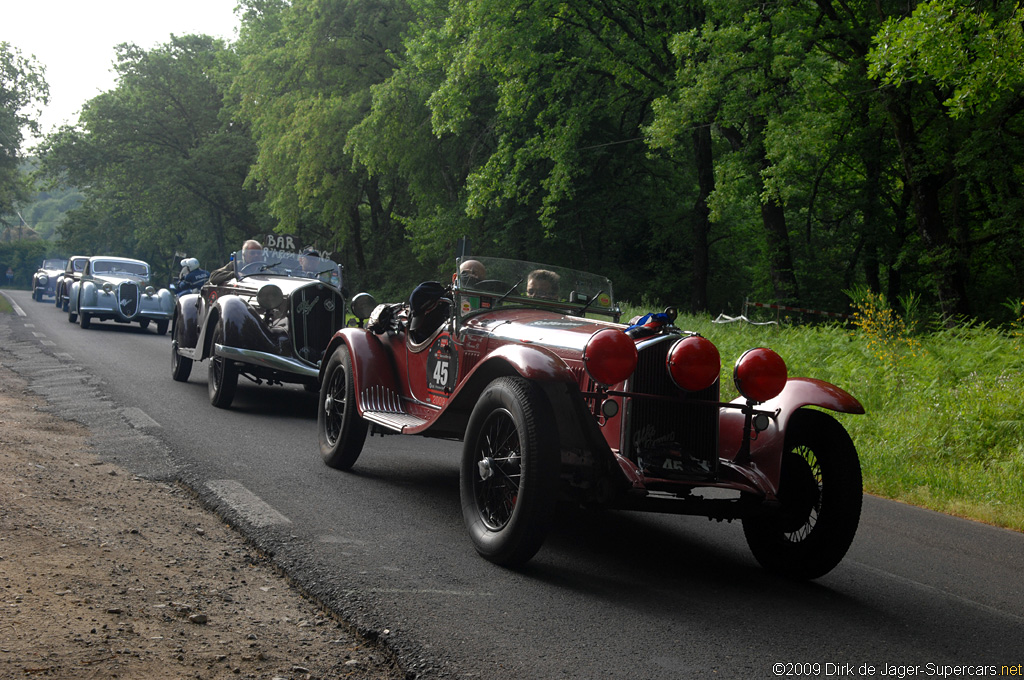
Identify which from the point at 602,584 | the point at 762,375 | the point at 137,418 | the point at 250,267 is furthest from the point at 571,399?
the point at 250,267

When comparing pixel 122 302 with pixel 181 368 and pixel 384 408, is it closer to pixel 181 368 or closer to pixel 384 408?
pixel 181 368

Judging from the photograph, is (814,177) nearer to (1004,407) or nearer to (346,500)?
(1004,407)

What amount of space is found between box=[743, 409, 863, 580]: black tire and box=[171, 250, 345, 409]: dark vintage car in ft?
19.1

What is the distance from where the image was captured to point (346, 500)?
5406mm

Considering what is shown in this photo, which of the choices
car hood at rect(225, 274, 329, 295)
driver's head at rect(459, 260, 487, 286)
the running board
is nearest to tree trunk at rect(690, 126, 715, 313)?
car hood at rect(225, 274, 329, 295)

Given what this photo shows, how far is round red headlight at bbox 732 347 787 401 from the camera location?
4387 millimetres

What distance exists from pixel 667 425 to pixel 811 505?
32.4 inches

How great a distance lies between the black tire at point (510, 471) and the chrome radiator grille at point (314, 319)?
545 cm

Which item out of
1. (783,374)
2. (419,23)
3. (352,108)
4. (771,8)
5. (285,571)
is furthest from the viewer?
(352,108)

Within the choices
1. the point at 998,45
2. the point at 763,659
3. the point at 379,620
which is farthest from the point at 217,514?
the point at 998,45

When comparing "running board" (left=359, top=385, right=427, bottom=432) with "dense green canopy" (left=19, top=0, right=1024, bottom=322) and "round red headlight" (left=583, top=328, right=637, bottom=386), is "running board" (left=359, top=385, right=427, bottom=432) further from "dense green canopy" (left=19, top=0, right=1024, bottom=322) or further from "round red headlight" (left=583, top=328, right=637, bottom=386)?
"dense green canopy" (left=19, top=0, right=1024, bottom=322)

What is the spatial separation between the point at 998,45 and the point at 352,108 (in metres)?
21.7

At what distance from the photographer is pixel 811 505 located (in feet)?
14.4

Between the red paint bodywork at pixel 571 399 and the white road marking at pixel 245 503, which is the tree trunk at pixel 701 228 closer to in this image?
the red paint bodywork at pixel 571 399
